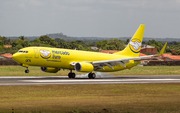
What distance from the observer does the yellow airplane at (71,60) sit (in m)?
43.5

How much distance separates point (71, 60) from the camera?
46250 mm

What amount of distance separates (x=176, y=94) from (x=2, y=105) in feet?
49.0

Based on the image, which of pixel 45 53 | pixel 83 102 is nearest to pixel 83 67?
pixel 45 53

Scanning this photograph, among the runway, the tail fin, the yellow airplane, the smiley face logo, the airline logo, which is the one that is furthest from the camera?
the airline logo

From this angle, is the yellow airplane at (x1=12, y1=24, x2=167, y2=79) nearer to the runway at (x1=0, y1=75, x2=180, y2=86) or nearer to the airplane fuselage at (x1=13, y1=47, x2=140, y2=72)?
the airplane fuselage at (x1=13, y1=47, x2=140, y2=72)

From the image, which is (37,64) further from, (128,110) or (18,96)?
(128,110)

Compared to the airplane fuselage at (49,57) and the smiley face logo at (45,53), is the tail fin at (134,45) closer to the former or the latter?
the airplane fuselage at (49,57)

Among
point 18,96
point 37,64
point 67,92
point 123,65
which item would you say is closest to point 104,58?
point 123,65

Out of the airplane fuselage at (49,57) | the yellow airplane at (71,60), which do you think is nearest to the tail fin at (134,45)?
the yellow airplane at (71,60)

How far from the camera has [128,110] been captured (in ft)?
63.1

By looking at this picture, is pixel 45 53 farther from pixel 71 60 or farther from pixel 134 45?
pixel 134 45

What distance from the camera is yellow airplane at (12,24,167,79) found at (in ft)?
143

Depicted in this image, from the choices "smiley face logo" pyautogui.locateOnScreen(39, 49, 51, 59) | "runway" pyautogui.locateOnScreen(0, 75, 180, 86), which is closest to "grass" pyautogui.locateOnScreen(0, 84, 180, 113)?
"runway" pyautogui.locateOnScreen(0, 75, 180, 86)

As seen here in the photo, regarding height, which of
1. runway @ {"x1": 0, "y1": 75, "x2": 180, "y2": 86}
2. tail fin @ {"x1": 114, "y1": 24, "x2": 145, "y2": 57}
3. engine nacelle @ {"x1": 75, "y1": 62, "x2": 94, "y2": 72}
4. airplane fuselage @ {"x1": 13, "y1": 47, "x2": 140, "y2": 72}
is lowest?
runway @ {"x1": 0, "y1": 75, "x2": 180, "y2": 86}
